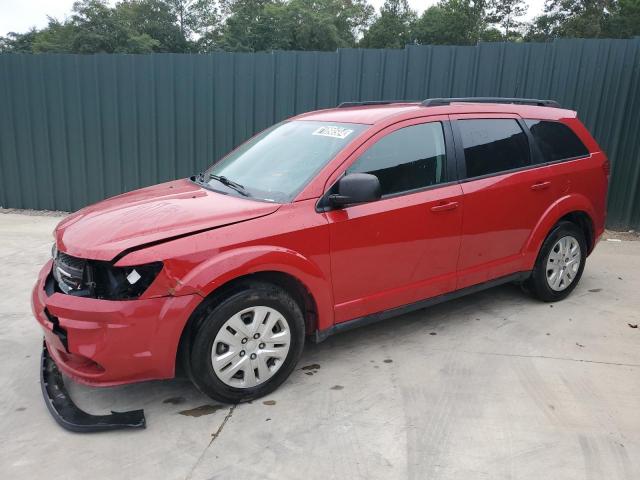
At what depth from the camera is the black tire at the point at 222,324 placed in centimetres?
288

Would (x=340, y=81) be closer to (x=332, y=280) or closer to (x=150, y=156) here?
(x=150, y=156)

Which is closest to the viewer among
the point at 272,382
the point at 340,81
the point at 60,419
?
the point at 60,419

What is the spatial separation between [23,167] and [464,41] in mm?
55640

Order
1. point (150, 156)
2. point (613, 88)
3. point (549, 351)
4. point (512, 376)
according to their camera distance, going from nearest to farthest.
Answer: point (512, 376) → point (549, 351) → point (613, 88) → point (150, 156)

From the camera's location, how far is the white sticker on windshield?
354cm

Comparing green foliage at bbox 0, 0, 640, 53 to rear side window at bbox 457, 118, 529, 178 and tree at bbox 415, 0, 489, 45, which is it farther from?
rear side window at bbox 457, 118, 529, 178

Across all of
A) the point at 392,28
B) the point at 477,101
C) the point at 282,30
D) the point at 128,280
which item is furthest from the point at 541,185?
the point at 392,28

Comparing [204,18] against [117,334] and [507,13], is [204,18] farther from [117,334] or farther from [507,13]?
[117,334]

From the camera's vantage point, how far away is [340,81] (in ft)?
24.5

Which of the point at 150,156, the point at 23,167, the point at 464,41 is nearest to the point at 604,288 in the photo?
the point at 150,156

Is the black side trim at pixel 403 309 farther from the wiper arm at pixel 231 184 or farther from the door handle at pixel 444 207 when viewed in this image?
the wiper arm at pixel 231 184

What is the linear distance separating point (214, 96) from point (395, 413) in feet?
20.2

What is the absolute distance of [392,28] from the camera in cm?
5800

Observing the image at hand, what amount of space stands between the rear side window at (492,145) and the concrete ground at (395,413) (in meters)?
1.28
